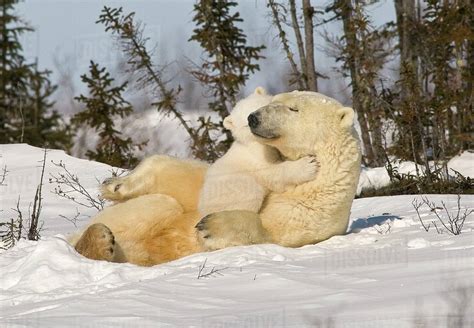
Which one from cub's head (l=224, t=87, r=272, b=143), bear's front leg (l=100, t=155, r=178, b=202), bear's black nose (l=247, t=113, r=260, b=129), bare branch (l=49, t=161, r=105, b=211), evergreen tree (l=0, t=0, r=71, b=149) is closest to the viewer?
bear's black nose (l=247, t=113, r=260, b=129)

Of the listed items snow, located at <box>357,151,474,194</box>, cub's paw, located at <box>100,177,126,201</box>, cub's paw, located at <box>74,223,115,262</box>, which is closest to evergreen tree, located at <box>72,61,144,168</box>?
snow, located at <box>357,151,474,194</box>

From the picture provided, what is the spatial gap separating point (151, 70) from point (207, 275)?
40.8 feet

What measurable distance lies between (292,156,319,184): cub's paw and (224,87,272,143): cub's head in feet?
1.14

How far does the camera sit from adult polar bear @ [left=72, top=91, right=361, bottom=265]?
229 inches

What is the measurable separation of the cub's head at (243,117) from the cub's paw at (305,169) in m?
0.35

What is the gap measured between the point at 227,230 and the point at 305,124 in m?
0.93

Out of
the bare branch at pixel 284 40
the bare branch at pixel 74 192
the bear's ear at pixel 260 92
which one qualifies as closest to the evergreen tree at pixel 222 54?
the bare branch at pixel 284 40

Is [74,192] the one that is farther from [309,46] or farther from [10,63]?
[10,63]

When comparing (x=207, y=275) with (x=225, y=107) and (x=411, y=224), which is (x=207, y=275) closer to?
(x=411, y=224)

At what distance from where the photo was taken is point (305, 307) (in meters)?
3.94

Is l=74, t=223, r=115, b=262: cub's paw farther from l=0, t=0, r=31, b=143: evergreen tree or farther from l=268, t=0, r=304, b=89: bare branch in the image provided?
l=0, t=0, r=31, b=143: evergreen tree

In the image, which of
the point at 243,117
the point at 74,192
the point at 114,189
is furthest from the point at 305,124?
the point at 74,192

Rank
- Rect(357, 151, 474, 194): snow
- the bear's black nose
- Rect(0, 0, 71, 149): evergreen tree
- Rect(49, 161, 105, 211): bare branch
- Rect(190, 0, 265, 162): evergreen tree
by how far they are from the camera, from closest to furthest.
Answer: the bear's black nose < Rect(49, 161, 105, 211): bare branch < Rect(357, 151, 474, 194): snow < Rect(190, 0, 265, 162): evergreen tree < Rect(0, 0, 71, 149): evergreen tree

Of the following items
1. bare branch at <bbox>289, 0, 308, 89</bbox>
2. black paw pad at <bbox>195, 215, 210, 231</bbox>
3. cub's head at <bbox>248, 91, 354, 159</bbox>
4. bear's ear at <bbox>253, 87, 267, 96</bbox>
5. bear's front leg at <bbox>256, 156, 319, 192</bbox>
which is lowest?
black paw pad at <bbox>195, 215, 210, 231</bbox>
